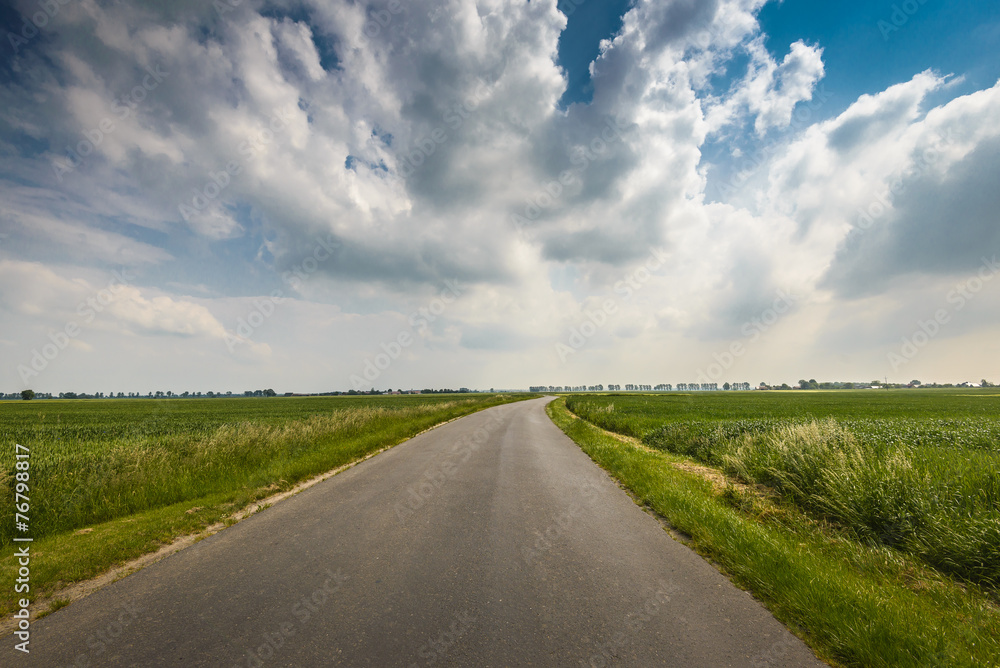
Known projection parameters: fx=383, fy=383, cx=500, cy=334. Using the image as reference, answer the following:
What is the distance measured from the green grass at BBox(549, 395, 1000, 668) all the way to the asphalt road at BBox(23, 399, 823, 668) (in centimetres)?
32

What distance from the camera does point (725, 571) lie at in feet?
16.7

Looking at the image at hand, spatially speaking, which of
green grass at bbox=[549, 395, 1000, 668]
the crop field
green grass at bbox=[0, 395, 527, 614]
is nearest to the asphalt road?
green grass at bbox=[549, 395, 1000, 668]

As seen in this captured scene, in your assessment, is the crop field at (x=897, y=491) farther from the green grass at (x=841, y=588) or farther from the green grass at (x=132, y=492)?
the green grass at (x=132, y=492)

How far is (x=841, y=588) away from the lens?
168 inches

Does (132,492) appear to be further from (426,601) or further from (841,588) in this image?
(841,588)

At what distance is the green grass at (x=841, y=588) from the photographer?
3396 millimetres

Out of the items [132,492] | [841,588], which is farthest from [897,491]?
[132,492]

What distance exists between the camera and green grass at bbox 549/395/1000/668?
3396 millimetres

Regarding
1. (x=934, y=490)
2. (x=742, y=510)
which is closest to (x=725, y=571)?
(x=742, y=510)

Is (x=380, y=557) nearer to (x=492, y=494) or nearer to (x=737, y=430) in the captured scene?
(x=492, y=494)

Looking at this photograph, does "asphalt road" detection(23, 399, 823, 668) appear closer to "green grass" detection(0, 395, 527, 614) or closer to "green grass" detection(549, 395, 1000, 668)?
"green grass" detection(549, 395, 1000, 668)

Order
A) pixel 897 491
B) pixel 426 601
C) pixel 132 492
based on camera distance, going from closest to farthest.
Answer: pixel 426 601
pixel 897 491
pixel 132 492

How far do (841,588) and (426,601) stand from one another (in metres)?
4.62

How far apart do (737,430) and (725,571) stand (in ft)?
40.7
